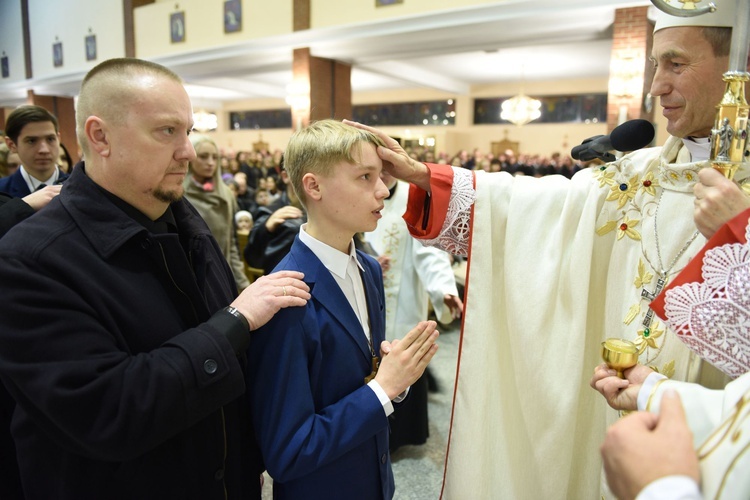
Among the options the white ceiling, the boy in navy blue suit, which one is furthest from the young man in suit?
the white ceiling

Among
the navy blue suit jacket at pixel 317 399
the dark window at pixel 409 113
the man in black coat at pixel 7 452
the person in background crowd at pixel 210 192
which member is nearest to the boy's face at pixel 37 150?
the person in background crowd at pixel 210 192

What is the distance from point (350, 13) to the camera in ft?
27.4

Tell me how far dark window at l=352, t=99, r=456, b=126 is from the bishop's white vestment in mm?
16332

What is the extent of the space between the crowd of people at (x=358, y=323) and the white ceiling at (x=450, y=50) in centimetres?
618

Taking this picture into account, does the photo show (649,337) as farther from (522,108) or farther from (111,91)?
(522,108)

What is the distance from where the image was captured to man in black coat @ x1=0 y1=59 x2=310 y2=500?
94 cm

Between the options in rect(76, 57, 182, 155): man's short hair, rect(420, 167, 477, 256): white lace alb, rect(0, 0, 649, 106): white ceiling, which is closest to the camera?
rect(76, 57, 182, 155): man's short hair

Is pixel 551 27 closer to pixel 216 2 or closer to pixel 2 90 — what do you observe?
pixel 216 2

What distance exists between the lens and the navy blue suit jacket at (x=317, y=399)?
1.18m

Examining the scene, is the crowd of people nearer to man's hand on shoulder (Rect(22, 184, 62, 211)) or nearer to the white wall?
man's hand on shoulder (Rect(22, 184, 62, 211))

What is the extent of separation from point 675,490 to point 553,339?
0.78 m

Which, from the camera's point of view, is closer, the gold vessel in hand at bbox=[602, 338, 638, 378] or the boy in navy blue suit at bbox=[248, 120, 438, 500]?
the gold vessel in hand at bbox=[602, 338, 638, 378]

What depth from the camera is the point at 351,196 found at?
1.36 metres

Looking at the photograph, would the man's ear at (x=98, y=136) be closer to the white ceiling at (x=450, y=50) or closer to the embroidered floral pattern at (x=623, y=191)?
the embroidered floral pattern at (x=623, y=191)
